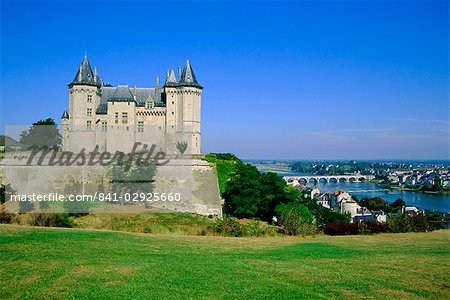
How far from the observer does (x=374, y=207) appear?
66562 mm

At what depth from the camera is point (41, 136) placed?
136ft

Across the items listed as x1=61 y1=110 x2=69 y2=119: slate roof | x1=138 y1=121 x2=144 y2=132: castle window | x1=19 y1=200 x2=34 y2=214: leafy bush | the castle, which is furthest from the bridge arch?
x1=19 y1=200 x2=34 y2=214: leafy bush

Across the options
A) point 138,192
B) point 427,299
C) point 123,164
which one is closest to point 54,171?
point 123,164

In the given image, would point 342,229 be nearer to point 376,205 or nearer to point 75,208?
point 75,208

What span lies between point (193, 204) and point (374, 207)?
1813 inches

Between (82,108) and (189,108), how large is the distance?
11.0 m

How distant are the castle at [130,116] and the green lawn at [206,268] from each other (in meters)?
27.4

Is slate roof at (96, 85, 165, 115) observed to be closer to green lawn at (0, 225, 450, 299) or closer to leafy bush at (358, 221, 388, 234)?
leafy bush at (358, 221, 388, 234)

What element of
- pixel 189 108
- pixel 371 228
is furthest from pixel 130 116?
pixel 371 228

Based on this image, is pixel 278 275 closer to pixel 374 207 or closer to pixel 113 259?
pixel 113 259

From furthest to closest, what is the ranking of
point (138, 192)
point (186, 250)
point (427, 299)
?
point (138, 192), point (186, 250), point (427, 299)

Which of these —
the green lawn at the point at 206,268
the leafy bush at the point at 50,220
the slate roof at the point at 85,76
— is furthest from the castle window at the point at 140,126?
the green lawn at the point at 206,268

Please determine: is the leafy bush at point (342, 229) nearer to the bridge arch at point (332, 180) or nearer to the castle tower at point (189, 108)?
the castle tower at point (189, 108)

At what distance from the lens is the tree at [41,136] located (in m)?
40.6
